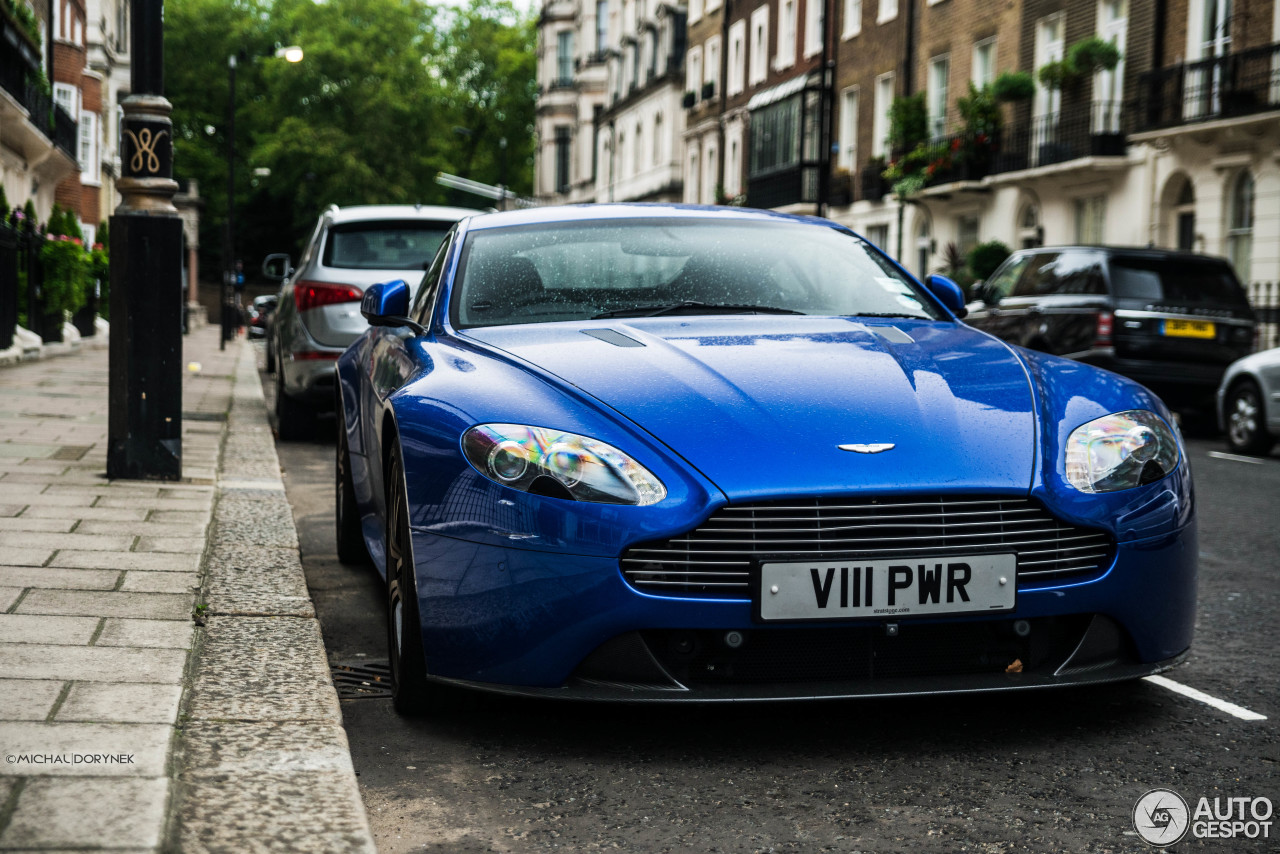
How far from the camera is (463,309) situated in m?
4.77

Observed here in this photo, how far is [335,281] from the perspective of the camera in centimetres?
1088

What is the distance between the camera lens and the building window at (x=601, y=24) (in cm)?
7307

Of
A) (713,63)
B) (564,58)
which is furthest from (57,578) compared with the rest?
(564,58)

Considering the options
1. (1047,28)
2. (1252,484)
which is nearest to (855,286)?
(1252,484)

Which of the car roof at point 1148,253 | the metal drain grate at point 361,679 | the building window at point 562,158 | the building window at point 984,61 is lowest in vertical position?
the metal drain grate at point 361,679

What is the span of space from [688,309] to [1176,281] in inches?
519

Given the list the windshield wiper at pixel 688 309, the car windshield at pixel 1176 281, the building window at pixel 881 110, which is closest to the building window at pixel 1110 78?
the building window at pixel 881 110

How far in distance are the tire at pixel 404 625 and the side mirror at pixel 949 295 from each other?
210cm

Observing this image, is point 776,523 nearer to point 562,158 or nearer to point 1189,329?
point 1189,329

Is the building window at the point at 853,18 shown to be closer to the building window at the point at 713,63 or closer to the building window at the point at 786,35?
the building window at the point at 786,35

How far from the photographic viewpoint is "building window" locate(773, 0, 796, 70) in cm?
4491

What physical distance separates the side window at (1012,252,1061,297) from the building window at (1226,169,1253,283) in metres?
7.70

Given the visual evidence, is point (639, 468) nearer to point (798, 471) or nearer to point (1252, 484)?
point (798, 471)

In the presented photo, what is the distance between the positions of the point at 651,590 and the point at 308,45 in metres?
71.0
